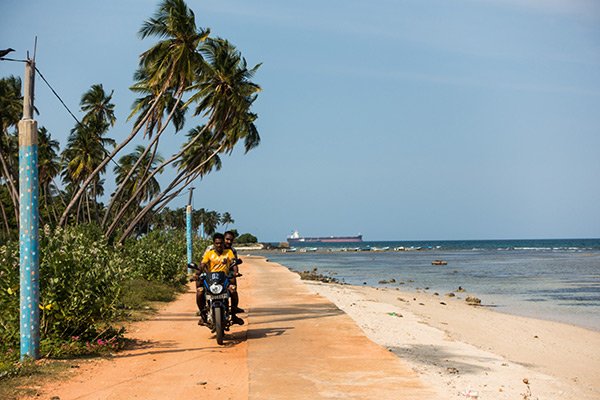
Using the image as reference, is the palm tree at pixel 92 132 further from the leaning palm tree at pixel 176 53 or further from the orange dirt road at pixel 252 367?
the orange dirt road at pixel 252 367

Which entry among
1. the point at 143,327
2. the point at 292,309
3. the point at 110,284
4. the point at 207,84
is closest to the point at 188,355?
the point at 110,284

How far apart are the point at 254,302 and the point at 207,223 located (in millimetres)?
115157

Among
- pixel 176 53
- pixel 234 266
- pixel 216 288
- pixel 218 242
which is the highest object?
pixel 176 53

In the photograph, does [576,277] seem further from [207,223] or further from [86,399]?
[207,223]

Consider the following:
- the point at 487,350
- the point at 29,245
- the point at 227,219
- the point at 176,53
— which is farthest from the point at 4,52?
the point at 227,219

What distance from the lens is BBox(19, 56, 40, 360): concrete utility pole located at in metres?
7.77

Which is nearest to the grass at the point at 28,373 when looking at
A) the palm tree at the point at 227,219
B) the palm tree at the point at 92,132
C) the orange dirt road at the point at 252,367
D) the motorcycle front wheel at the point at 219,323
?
the orange dirt road at the point at 252,367

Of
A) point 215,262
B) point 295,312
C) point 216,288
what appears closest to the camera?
point 216,288

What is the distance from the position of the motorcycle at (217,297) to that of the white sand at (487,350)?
2.68 m

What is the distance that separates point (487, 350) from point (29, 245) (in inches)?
323

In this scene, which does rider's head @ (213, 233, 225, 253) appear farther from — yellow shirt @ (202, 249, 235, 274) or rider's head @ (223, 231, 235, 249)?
rider's head @ (223, 231, 235, 249)

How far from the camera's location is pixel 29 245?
7.82 m

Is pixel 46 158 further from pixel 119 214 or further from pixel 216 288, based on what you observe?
pixel 216 288

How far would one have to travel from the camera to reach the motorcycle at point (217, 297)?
372 inches
